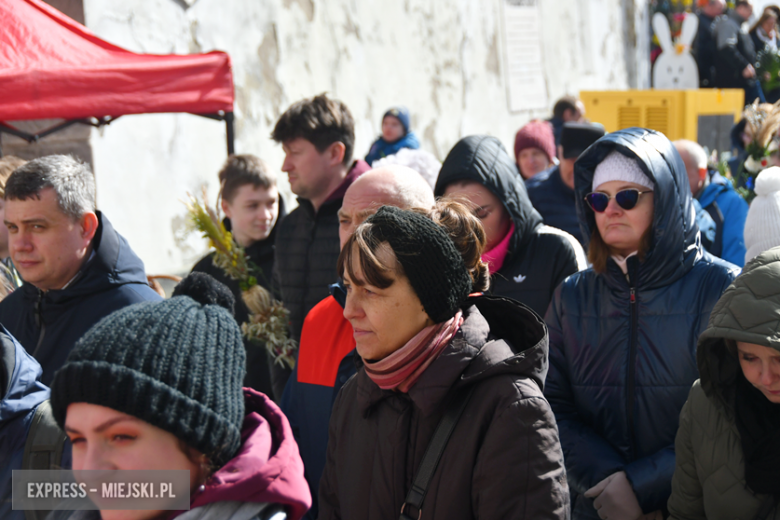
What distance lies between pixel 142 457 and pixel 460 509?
70 cm

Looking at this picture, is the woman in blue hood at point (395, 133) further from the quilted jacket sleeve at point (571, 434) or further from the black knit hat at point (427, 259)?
the black knit hat at point (427, 259)

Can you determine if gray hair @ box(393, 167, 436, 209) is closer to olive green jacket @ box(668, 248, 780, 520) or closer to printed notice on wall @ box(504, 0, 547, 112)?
olive green jacket @ box(668, 248, 780, 520)

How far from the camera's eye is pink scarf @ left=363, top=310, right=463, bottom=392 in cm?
163

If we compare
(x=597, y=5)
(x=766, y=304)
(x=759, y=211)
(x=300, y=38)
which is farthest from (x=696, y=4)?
(x=766, y=304)

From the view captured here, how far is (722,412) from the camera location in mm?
1897

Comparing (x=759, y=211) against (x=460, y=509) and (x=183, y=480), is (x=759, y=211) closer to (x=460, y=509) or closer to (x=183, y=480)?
(x=460, y=509)

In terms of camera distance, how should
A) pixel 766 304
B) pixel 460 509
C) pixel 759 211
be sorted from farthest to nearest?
pixel 759 211
pixel 766 304
pixel 460 509

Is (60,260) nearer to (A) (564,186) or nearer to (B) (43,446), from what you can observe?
(B) (43,446)

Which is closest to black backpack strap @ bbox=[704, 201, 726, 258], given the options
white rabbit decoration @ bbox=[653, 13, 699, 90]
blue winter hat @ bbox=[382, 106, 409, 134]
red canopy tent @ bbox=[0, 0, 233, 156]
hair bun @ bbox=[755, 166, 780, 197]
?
hair bun @ bbox=[755, 166, 780, 197]

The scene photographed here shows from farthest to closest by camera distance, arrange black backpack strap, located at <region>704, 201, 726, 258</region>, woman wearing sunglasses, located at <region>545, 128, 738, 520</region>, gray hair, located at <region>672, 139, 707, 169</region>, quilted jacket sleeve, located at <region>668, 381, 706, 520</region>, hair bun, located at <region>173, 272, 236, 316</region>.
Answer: gray hair, located at <region>672, 139, 707, 169</region> < black backpack strap, located at <region>704, 201, 726, 258</region> < woman wearing sunglasses, located at <region>545, 128, 738, 520</region> < quilted jacket sleeve, located at <region>668, 381, 706, 520</region> < hair bun, located at <region>173, 272, 236, 316</region>

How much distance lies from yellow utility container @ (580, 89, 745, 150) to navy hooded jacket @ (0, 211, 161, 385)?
21.7 feet

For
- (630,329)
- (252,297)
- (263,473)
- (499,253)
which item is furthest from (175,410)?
(252,297)

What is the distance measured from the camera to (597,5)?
16.1m

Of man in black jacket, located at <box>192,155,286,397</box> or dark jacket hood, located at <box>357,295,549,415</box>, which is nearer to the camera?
dark jacket hood, located at <box>357,295,549,415</box>
